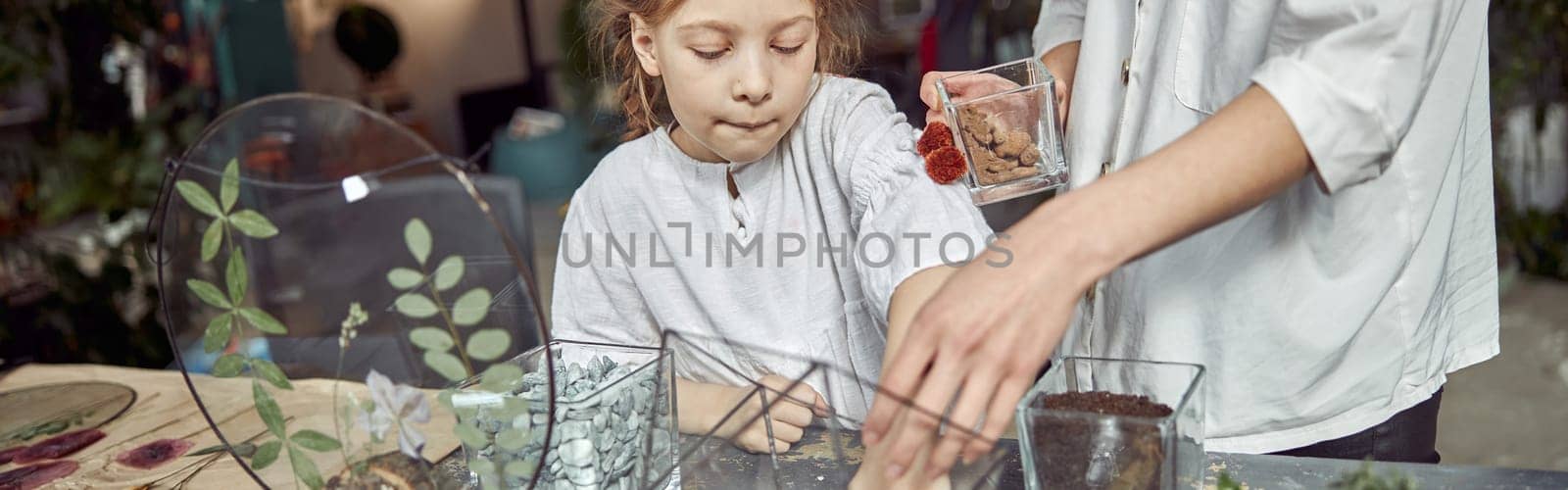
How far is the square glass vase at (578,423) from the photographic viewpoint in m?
0.80

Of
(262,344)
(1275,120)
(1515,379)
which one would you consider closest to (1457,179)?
(1275,120)

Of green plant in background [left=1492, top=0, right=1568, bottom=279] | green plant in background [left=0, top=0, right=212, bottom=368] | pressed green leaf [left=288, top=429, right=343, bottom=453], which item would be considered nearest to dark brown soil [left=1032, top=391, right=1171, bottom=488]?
pressed green leaf [left=288, top=429, right=343, bottom=453]

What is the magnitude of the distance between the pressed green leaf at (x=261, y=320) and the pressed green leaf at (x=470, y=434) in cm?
19

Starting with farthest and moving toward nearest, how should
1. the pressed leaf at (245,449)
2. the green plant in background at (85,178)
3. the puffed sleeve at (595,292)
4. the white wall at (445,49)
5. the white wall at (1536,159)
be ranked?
1. the white wall at (445,49)
2. the white wall at (1536,159)
3. the green plant in background at (85,178)
4. the puffed sleeve at (595,292)
5. the pressed leaf at (245,449)

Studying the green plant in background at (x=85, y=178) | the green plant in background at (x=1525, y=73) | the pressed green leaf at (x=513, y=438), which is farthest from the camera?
the green plant in background at (x=1525, y=73)

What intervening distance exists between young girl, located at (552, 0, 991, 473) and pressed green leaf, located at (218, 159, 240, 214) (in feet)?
0.87

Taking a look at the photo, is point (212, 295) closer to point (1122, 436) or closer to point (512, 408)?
point (512, 408)

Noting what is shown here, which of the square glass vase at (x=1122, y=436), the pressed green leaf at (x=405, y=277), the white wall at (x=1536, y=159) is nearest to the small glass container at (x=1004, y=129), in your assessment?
the square glass vase at (x=1122, y=436)

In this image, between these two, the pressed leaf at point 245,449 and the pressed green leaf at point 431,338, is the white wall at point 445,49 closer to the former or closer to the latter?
the pressed leaf at point 245,449

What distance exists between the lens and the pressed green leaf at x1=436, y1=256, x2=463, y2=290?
855mm

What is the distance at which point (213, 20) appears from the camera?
11.1ft

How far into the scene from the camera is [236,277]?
2.85 feet

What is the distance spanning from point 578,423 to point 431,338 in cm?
12

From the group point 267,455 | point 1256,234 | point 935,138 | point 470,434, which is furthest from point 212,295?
point 1256,234
